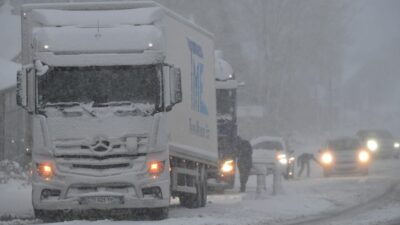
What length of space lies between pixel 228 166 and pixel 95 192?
35.8ft

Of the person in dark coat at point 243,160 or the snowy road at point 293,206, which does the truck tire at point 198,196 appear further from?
the person in dark coat at point 243,160

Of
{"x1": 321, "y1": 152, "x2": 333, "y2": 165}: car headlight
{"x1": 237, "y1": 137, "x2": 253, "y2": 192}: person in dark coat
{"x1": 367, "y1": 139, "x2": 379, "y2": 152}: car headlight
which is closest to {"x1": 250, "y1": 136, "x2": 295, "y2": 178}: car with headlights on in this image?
A: {"x1": 321, "y1": 152, "x2": 333, "y2": 165}: car headlight

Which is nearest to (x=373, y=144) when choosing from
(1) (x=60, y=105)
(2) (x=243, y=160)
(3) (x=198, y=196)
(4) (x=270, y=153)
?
(4) (x=270, y=153)

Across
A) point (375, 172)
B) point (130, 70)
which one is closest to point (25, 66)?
point (130, 70)

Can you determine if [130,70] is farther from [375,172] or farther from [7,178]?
[375,172]

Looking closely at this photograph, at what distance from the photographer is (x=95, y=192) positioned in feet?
57.1

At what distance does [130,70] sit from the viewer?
17.8 meters

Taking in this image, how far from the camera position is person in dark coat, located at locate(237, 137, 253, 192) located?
29594mm

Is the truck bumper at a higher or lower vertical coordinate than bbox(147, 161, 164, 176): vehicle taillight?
lower

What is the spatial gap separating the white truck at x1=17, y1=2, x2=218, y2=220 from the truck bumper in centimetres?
2

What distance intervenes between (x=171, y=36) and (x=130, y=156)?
289 cm

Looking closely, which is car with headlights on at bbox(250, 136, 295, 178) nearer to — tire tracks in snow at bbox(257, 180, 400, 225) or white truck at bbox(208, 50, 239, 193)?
white truck at bbox(208, 50, 239, 193)

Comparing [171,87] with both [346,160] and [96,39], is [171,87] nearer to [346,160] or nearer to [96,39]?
[96,39]

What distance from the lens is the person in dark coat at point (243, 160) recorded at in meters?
29.6
